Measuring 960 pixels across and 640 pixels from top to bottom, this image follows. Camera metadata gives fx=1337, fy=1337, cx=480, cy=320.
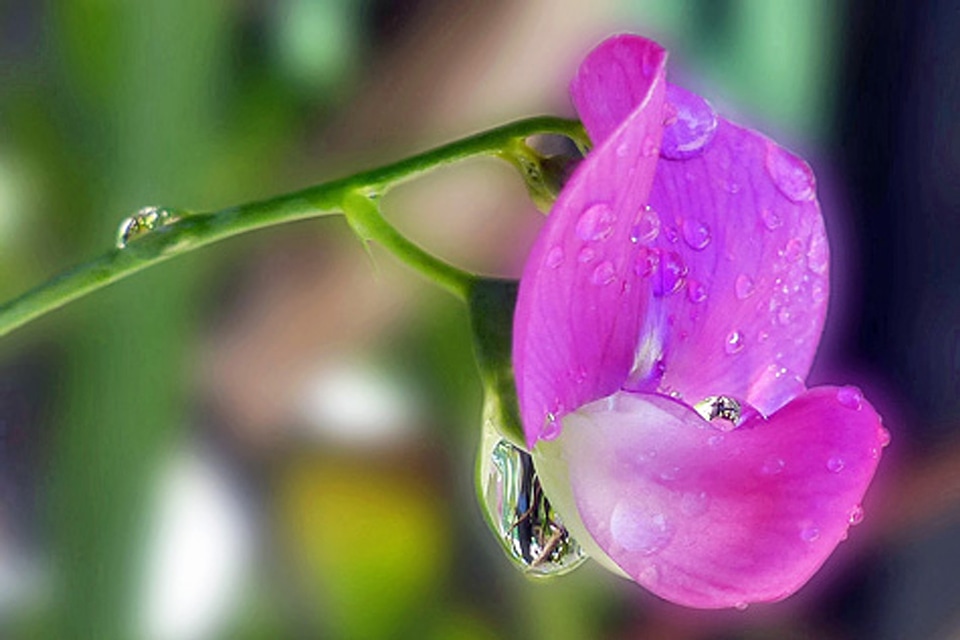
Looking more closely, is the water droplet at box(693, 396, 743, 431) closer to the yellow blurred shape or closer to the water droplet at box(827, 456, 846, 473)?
the water droplet at box(827, 456, 846, 473)

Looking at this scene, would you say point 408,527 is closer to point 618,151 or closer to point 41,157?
point 41,157

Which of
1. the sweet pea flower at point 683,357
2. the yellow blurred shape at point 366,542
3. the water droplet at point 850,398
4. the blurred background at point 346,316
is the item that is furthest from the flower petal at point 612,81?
the yellow blurred shape at point 366,542

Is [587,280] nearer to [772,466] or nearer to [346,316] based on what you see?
[772,466]

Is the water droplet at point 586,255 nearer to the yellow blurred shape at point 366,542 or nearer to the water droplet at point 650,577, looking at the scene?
the water droplet at point 650,577

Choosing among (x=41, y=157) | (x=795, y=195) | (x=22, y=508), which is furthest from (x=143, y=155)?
(x=795, y=195)

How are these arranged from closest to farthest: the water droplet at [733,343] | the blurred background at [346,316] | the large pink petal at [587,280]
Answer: the large pink petal at [587,280], the water droplet at [733,343], the blurred background at [346,316]

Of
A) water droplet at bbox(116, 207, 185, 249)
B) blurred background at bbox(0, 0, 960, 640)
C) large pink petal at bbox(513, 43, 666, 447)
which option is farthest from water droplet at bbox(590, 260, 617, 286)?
blurred background at bbox(0, 0, 960, 640)
